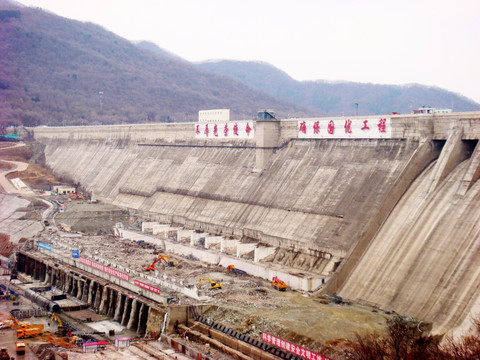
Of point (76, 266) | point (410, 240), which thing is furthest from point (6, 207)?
point (410, 240)

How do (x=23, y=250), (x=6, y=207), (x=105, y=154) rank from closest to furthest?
(x=23, y=250), (x=6, y=207), (x=105, y=154)

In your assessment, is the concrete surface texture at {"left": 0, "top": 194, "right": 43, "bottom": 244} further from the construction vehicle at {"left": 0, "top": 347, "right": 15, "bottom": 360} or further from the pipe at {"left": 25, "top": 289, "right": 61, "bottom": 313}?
the construction vehicle at {"left": 0, "top": 347, "right": 15, "bottom": 360}

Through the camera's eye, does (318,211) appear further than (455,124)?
Yes

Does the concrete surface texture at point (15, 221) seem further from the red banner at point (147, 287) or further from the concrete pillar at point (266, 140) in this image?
the red banner at point (147, 287)

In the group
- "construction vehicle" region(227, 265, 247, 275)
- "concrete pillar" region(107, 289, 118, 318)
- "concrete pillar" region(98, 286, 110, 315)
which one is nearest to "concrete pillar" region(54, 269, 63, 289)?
A: "concrete pillar" region(98, 286, 110, 315)

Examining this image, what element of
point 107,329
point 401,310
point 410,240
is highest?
point 410,240

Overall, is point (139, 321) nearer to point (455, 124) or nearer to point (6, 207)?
point (455, 124)
